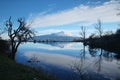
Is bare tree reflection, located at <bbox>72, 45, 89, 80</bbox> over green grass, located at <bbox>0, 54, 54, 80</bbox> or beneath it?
beneath

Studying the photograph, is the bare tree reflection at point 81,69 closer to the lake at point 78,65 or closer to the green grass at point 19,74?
the lake at point 78,65

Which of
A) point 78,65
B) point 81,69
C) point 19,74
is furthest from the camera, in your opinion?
point 81,69

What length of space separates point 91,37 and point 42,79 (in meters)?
81.1

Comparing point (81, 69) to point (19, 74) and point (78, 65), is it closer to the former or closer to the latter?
point (78, 65)

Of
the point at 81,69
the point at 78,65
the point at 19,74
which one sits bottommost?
the point at 81,69

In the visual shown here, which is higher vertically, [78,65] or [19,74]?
[19,74]

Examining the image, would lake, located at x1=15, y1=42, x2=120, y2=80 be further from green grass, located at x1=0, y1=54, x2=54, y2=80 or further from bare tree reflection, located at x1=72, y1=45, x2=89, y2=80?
green grass, located at x1=0, y1=54, x2=54, y2=80

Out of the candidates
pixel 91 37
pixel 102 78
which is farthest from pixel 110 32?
pixel 102 78

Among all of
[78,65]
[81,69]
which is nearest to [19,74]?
[78,65]

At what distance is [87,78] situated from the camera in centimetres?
1809

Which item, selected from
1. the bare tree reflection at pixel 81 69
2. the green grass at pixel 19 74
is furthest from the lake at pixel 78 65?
the green grass at pixel 19 74

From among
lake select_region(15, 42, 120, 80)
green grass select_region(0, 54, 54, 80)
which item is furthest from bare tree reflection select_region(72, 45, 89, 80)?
green grass select_region(0, 54, 54, 80)

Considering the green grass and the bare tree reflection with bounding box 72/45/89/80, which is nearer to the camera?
the green grass

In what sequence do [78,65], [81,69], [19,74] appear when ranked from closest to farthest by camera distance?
[19,74] < [78,65] < [81,69]
